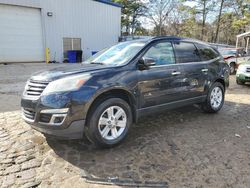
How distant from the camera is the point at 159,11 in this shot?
33219mm

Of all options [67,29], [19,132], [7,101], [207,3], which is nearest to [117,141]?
[19,132]

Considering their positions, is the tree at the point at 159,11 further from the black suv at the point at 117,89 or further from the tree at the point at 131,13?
the black suv at the point at 117,89

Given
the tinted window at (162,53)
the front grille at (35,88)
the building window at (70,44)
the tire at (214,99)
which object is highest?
the building window at (70,44)

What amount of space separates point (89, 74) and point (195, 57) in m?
2.67

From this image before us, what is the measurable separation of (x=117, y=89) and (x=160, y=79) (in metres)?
0.96

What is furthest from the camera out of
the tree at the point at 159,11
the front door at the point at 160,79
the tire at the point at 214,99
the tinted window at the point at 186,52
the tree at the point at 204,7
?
the tree at the point at 159,11

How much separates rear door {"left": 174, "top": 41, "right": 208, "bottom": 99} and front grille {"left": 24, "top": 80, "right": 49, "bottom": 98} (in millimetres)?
2579

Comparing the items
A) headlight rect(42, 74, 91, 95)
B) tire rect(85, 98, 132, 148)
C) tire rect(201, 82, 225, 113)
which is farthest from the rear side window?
headlight rect(42, 74, 91, 95)

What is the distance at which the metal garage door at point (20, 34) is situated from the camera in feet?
47.6

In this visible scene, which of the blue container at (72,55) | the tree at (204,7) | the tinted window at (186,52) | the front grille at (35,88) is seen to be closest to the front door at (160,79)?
the tinted window at (186,52)

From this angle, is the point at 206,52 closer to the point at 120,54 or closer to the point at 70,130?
the point at 120,54

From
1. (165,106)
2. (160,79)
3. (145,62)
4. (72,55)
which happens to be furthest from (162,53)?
(72,55)

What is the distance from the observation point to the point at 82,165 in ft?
10.4

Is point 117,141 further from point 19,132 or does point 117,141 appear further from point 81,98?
point 19,132
